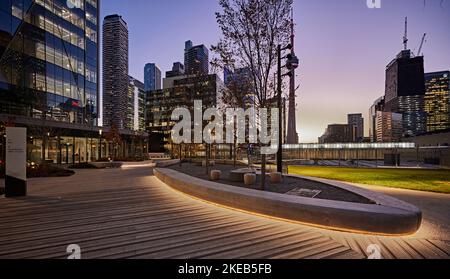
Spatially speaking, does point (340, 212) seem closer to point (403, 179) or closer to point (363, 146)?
point (403, 179)

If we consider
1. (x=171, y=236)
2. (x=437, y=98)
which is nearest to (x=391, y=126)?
(x=437, y=98)

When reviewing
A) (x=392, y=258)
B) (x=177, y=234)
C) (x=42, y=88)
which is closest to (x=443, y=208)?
(x=392, y=258)

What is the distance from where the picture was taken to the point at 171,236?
205 inches

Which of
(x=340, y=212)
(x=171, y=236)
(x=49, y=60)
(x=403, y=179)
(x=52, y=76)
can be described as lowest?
(x=403, y=179)

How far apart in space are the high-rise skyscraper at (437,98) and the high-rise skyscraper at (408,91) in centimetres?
437

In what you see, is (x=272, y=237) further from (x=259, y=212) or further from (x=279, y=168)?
(x=279, y=168)

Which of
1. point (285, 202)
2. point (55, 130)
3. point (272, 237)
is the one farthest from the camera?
point (55, 130)

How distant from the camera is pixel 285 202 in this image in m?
6.32

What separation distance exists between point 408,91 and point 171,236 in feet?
565

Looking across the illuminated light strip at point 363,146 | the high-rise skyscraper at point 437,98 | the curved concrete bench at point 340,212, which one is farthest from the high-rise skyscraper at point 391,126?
the curved concrete bench at point 340,212

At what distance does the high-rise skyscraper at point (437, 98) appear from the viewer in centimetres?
13825

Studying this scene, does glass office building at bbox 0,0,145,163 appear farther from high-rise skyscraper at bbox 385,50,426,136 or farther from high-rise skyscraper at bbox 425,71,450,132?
high-rise skyscraper at bbox 425,71,450,132

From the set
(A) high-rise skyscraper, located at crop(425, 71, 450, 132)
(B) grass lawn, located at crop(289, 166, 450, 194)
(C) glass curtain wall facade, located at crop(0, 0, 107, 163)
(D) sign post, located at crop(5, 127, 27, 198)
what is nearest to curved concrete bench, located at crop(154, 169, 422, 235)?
(B) grass lawn, located at crop(289, 166, 450, 194)
